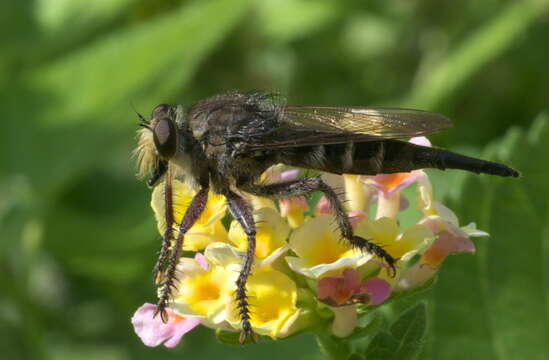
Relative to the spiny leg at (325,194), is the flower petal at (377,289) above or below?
below

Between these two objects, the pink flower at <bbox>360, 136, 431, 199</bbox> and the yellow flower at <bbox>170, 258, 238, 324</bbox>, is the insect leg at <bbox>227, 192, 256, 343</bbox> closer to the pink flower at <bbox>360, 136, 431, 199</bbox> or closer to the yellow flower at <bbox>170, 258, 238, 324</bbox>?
the yellow flower at <bbox>170, 258, 238, 324</bbox>

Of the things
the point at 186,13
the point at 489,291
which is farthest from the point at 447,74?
the point at 489,291

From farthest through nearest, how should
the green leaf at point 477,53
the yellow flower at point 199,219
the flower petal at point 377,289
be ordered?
1. the green leaf at point 477,53
2. the yellow flower at point 199,219
3. the flower petal at point 377,289

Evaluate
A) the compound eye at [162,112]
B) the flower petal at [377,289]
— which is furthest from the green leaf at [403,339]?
the compound eye at [162,112]

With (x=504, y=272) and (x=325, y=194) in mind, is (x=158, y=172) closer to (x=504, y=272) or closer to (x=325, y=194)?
(x=325, y=194)

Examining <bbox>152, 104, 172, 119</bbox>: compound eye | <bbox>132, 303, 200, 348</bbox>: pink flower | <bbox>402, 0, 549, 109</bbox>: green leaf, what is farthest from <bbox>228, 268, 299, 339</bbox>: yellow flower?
<bbox>402, 0, 549, 109</bbox>: green leaf

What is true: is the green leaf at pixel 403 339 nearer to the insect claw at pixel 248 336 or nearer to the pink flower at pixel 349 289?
the pink flower at pixel 349 289

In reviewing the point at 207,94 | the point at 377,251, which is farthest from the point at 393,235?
the point at 207,94
